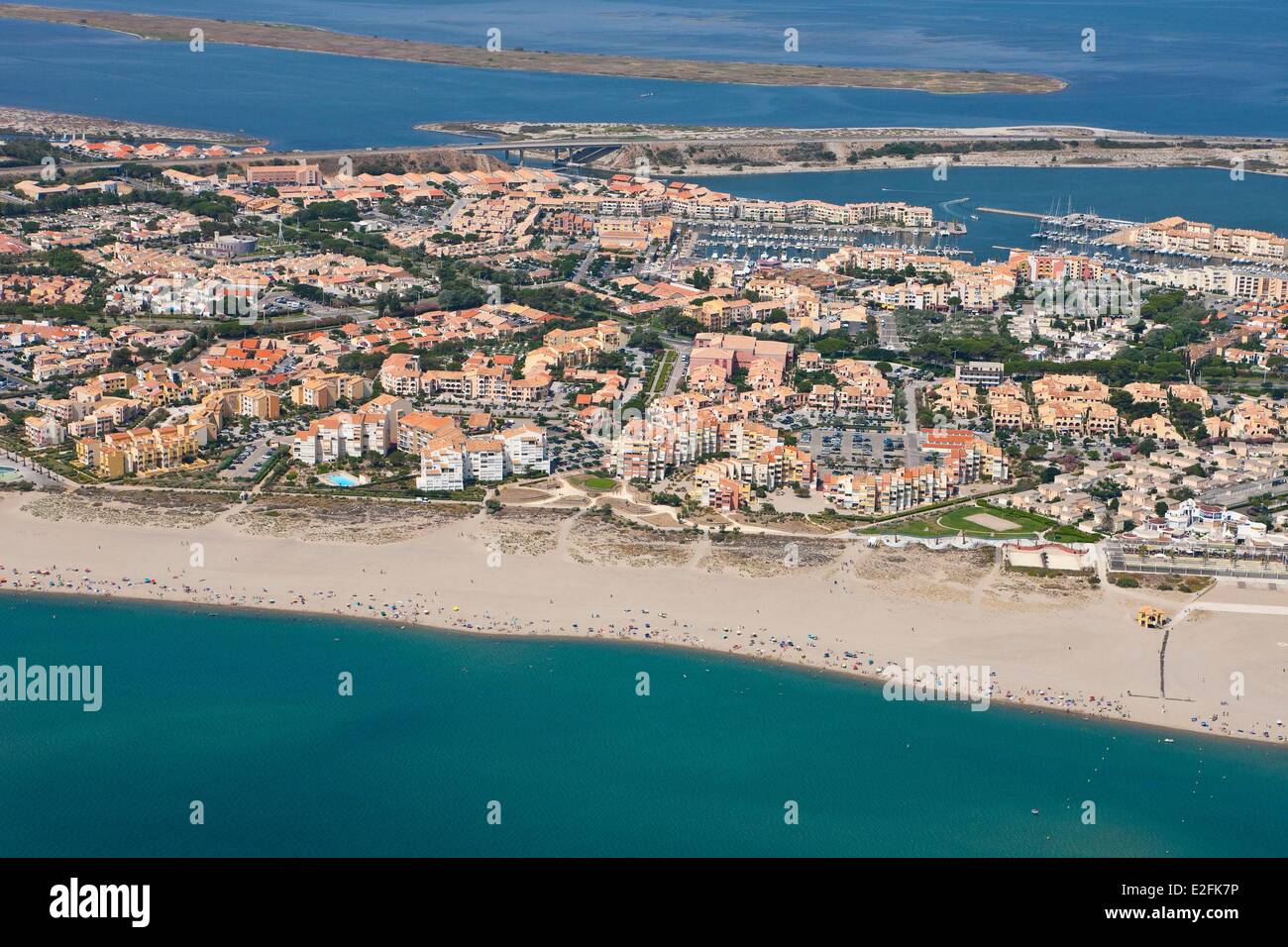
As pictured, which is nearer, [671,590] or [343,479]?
[671,590]

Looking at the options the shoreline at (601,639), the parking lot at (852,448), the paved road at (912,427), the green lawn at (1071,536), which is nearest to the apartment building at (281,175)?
the paved road at (912,427)

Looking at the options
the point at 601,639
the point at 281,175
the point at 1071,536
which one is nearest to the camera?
the point at 601,639

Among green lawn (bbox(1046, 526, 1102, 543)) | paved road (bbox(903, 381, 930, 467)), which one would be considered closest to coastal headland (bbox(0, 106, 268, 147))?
paved road (bbox(903, 381, 930, 467))

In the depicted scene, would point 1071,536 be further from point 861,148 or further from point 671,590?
point 861,148

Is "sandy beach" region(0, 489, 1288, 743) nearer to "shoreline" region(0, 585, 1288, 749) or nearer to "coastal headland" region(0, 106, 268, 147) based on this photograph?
"shoreline" region(0, 585, 1288, 749)

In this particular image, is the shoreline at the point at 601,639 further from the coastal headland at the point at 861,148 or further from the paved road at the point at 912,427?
the coastal headland at the point at 861,148

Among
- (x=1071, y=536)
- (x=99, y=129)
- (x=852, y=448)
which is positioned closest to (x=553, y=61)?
(x=99, y=129)
